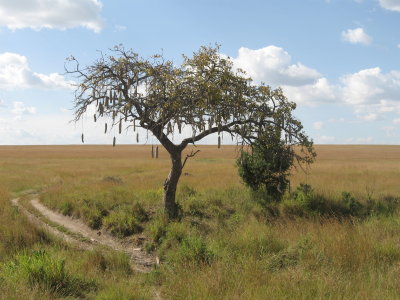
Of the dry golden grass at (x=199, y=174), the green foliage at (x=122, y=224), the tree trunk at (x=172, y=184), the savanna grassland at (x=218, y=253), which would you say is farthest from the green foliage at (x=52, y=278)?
the dry golden grass at (x=199, y=174)

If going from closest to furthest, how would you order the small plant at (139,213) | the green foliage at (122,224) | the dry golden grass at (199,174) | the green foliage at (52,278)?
1. the green foliage at (52,278)
2. the green foliage at (122,224)
3. the small plant at (139,213)
4. the dry golden grass at (199,174)

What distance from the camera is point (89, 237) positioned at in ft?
46.8

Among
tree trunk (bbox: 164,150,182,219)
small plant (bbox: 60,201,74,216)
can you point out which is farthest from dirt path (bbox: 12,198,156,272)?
tree trunk (bbox: 164,150,182,219)

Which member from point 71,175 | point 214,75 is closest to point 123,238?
point 214,75

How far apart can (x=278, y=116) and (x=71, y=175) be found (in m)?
25.5

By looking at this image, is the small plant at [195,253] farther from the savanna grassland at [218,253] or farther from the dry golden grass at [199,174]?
the dry golden grass at [199,174]

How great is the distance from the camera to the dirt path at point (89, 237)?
11.4 meters

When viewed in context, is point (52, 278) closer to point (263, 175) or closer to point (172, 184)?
point (172, 184)

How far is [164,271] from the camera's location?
339 inches

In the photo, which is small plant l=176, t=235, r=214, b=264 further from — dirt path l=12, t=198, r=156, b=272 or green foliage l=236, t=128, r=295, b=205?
green foliage l=236, t=128, r=295, b=205

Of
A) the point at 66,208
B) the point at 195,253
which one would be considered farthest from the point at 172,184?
the point at 195,253

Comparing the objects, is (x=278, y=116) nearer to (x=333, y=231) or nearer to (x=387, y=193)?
(x=333, y=231)

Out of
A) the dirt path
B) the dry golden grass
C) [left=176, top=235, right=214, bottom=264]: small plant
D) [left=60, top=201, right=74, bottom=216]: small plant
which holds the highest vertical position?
the dry golden grass

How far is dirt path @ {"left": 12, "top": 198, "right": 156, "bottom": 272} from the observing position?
11430 millimetres
